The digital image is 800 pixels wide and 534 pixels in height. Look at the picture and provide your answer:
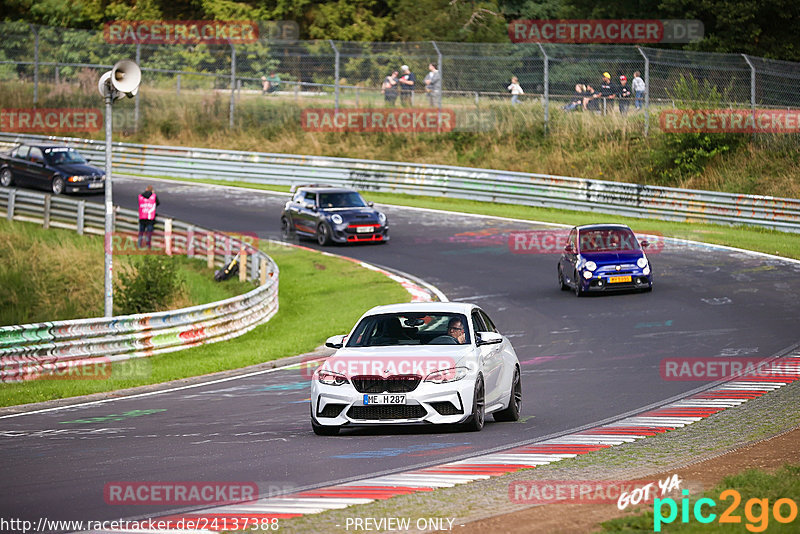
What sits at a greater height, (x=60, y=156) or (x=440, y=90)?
(x=440, y=90)

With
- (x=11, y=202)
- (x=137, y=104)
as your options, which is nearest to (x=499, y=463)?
(x=11, y=202)

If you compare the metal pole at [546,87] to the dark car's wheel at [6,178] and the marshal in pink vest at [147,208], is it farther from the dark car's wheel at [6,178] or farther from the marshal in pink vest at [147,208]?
the dark car's wheel at [6,178]

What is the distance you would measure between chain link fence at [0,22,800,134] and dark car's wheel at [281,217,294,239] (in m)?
10.3

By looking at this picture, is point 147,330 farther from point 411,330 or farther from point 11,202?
point 11,202

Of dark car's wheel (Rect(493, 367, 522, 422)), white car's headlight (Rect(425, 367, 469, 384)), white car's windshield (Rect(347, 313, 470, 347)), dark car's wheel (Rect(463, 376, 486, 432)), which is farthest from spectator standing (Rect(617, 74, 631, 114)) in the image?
white car's headlight (Rect(425, 367, 469, 384))

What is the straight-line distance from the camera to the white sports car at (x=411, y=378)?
1140 cm

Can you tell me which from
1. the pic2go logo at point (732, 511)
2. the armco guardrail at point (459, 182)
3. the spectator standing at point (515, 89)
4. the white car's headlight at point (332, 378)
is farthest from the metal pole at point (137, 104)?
the pic2go logo at point (732, 511)

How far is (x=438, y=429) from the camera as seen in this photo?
1202 centimetres

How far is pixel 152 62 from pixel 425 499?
43.4 m

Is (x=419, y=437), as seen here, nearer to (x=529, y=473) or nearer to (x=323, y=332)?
(x=529, y=473)

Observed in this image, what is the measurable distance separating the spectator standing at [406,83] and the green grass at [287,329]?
40.3 ft

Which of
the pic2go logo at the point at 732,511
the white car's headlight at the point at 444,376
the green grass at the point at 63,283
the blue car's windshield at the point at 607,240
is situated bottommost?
the green grass at the point at 63,283

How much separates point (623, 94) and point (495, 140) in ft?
19.7

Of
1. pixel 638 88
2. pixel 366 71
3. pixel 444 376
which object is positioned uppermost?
pixel 366 71
